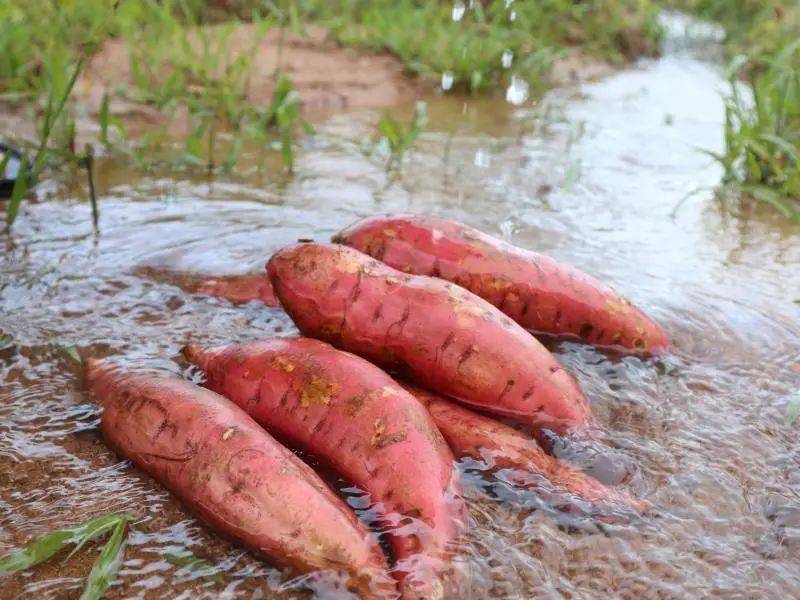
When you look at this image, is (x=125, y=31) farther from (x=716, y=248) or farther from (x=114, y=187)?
(x=716, y=248)

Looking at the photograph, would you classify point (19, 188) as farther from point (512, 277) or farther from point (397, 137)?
point (397, 137)

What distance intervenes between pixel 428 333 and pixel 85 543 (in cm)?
86

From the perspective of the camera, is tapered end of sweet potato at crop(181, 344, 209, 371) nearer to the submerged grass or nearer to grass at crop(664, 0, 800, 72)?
the submerged grass

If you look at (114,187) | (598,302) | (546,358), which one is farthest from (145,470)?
(114,187)

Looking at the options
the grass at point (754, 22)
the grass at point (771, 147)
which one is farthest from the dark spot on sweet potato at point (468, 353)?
the grass at point (754, 22)

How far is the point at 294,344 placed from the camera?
5.99ft

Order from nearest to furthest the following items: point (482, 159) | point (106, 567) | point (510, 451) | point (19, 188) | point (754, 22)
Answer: point (106, 567), point (510, 451), point (19, 188), point (482, 159), point (754, 22)

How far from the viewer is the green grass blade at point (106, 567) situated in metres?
1.35

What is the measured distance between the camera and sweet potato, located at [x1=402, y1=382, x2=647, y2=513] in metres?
1.64

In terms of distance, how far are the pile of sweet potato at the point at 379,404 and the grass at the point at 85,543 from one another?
15 cm

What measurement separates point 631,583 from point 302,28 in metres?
5.88

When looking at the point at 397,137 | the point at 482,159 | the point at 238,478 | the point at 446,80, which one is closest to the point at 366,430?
the point at 238,478

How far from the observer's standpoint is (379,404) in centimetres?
165

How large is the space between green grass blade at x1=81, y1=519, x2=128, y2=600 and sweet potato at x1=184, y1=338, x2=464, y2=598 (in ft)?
1.34
